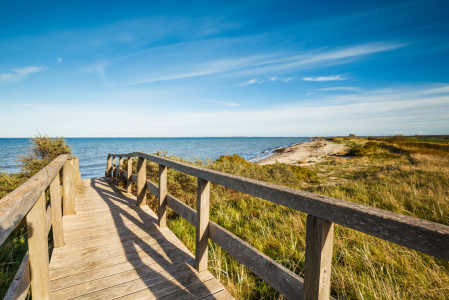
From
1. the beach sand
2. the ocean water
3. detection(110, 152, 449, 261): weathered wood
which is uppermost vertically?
detection(110, 152, 449, 261): weathered wood

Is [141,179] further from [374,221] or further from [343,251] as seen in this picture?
[374,221]

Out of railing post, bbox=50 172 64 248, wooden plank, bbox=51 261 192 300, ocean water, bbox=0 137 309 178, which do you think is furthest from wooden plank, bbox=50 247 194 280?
ocean water, bbox=0 137 309 178

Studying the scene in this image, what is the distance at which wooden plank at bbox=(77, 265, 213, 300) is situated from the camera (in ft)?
7.36

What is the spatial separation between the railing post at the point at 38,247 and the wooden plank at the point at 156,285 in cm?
51

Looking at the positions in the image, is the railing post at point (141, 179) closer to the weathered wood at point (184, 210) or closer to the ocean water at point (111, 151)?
the weathered wood at point (184, 210)

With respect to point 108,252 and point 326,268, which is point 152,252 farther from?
point 326,268

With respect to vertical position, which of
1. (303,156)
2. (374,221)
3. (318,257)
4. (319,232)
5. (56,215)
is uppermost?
(374,221)

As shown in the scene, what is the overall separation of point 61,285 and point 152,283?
37.1 inches

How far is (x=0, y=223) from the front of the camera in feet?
3.10

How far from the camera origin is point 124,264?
279 centimetres

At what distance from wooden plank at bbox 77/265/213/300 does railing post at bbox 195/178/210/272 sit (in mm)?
139

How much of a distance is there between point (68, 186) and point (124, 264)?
7.93 feet

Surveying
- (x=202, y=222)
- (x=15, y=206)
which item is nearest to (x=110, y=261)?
(x=202, y=222)

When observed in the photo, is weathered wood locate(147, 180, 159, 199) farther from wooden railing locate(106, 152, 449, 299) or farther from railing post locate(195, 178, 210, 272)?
wooden railing locate(106, 152, 449, 299)
